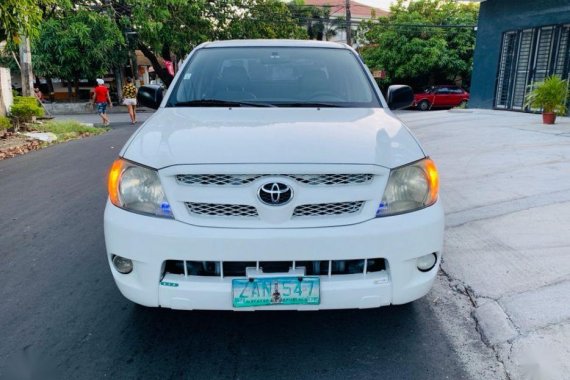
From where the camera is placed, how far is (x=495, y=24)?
15133 millimetres

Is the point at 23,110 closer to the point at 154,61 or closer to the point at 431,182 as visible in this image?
the point at 431,182

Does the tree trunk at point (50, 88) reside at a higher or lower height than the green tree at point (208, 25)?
lower

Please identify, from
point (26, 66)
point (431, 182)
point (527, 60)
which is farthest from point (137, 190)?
point (26, 66)

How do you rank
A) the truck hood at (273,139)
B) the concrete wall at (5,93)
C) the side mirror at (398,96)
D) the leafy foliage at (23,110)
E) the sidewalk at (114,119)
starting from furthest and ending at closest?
the sidewalk at (114,119) → the concrete wall at (5,93) → the leafy foliage at (23,110) → the side mirror at (398,96) → the truck hood at (273,139)

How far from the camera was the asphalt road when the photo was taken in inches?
93.4

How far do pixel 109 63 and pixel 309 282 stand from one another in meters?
28.3

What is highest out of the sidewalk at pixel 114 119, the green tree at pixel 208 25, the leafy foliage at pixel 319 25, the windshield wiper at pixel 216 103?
the leafy foliage at pixel 319 25

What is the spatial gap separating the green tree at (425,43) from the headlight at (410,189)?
28.4 m

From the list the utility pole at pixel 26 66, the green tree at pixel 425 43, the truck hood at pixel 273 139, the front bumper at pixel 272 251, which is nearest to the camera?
the front bumper at pixel 272 251

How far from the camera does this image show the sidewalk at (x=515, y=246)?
2.51 m

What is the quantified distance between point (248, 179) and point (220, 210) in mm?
205

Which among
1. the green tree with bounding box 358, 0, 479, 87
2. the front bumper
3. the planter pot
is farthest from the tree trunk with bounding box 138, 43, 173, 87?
the front bumper

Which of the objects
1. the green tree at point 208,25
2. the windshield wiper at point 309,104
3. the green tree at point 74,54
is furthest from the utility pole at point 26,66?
the windshield wiper at point 309,104

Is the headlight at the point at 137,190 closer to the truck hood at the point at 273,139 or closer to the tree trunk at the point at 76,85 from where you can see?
the truck hood at the point at 273,139
